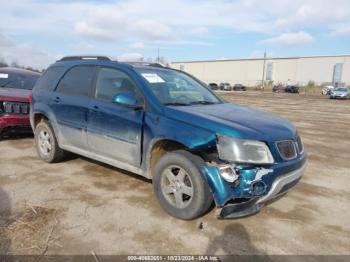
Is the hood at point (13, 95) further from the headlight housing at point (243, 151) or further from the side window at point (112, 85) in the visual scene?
the headlight housing at point (243, 151)

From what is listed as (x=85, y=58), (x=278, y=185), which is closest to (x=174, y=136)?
(x=278, y=185)

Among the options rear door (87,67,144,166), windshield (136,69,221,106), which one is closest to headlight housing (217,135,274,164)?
windshield (136,69,221,106)

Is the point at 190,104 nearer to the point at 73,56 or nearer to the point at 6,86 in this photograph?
the point at 73,56

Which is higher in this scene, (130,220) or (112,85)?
(112,85)

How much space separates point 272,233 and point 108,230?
1.71 metres

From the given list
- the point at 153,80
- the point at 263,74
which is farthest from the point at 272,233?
the point at 263,74

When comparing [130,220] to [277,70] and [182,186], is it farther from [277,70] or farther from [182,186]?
[277,70]

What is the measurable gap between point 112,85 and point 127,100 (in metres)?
0.71

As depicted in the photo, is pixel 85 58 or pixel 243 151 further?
pixel 85 58

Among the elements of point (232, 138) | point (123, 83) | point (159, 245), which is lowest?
point (159, 245)

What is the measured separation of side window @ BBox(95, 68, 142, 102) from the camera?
180 inches

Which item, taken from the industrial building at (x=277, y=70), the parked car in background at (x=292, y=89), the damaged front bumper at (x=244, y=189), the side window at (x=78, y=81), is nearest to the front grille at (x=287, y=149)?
the damaged front bumper at (x=244, y=189)

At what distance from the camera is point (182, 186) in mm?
3885

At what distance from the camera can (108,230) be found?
12.0ft
